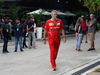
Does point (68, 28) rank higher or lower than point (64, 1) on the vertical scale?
lower

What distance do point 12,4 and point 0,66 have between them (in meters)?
19.6

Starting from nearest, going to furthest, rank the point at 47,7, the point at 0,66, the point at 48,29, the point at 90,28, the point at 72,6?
the point at 48,29 < the point at 0,66 < the point at 90,28 < the point at 47,7 < the point at 72,6

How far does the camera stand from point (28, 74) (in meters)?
6.91

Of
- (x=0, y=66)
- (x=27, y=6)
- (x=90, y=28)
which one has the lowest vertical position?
(x=0, y=66)

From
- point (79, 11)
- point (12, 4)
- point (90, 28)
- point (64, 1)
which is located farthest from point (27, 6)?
point (90, 28)

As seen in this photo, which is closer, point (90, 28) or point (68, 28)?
point (90, 28)

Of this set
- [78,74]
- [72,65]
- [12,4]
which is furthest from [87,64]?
[12,4]

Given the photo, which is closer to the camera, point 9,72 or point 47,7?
point 9,72

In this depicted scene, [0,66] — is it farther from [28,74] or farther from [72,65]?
[72,65]

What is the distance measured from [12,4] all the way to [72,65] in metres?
20.2

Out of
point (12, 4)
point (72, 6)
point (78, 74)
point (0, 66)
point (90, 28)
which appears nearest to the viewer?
point (78, 74)

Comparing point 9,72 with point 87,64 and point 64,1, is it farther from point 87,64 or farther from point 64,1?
point 64,1

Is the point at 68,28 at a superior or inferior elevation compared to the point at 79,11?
inferior

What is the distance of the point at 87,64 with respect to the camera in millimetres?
8438
